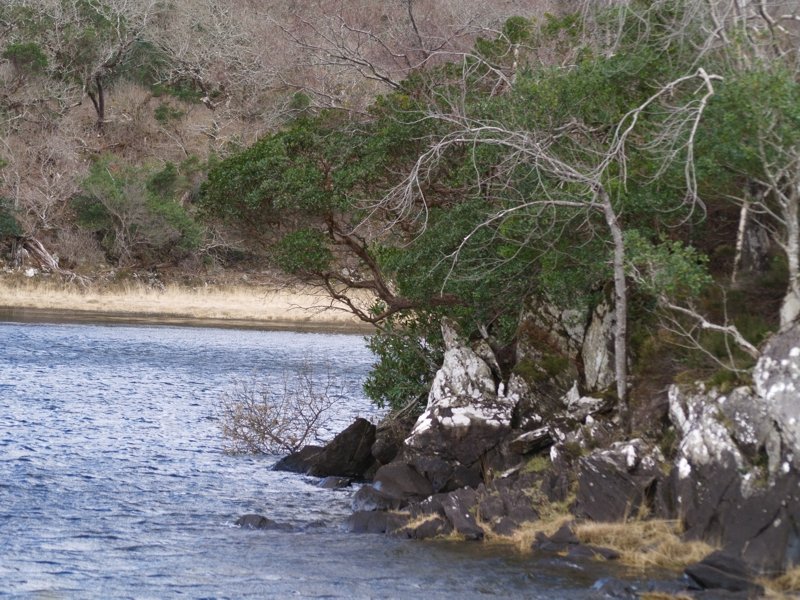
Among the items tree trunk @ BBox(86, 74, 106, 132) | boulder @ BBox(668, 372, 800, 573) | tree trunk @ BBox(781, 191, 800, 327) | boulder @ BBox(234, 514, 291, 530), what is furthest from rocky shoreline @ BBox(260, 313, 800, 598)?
tree trunk @ BBox(86, 74, 106, 132)

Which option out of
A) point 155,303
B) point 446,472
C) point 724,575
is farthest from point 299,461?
point 155,303

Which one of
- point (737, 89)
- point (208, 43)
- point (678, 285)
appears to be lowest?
point (678, 285)

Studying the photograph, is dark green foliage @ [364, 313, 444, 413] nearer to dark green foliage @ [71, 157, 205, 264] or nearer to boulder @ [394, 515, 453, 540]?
boulder @ [394, 515, 453, 540]

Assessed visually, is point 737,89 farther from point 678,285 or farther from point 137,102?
point 137,102

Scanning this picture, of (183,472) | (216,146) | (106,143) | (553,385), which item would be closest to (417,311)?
(553,385)

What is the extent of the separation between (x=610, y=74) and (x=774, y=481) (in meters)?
9.28

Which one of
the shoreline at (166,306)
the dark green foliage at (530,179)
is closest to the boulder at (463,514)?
the dark green foliage at (530,179)

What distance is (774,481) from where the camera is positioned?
1625 cm

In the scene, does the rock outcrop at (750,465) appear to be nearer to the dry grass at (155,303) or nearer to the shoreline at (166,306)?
the shoreline at (166,306)

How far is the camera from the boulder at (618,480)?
1844 cm

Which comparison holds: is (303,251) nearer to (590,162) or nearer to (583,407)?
(590,162)

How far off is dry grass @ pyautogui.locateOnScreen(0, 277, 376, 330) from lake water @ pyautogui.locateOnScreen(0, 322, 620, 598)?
90.9 feet

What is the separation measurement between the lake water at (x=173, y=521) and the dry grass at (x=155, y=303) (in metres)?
27.7

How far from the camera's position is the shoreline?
67688 mm
